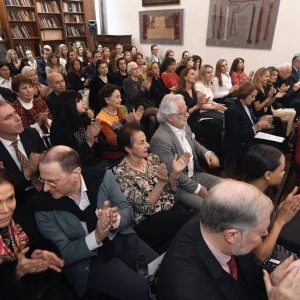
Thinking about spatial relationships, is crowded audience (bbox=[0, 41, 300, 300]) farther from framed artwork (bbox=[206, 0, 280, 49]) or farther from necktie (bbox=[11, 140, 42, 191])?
framed artwork (bbox=[206, 0, 280, 49])

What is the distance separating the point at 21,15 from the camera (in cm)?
745

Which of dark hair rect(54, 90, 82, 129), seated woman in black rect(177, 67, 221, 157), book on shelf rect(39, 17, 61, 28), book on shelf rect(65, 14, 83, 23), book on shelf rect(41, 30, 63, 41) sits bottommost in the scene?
seated woman in black rect(177, 67, 221, 157)

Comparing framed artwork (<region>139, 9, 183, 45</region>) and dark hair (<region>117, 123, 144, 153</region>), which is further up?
framed artwork (<region>139, 9, 183, 45</region>)

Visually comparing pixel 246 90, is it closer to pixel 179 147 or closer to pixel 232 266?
pixel 179 147

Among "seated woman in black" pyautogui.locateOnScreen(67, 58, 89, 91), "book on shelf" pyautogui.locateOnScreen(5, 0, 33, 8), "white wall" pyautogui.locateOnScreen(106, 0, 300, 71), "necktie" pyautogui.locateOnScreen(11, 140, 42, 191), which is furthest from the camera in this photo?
"book on shelf" pyautogui.locateOnScreen(5, 0, 33, 8)

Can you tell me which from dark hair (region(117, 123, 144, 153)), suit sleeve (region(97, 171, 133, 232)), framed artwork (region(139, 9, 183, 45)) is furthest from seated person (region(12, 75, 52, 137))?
framed artwork (region(139, 9, 183, 45))

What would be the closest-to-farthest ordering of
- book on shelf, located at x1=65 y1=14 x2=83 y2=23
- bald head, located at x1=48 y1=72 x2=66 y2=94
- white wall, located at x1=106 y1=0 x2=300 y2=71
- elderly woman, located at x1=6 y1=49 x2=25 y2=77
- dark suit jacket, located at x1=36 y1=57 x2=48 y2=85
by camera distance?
bald head, located at x1=48 y1=72 x2=66 y2=94 → white wall, located at x1=106 y1=0 x2=300 y2=71 → elderly woman, located at x1=6 y1=49 x2=25 y2=77 → dark suit jacket, located at x1=36 y1=57 x2=48 y2=85 → book on shelf, located at x1=65 y1=14 x2=83 y2=23

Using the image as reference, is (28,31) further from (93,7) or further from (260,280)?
(260,280)

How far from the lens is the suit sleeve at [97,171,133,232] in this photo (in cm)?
160

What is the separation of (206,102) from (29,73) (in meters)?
2.72

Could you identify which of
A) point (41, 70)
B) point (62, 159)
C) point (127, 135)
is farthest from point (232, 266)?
point (41, 70)

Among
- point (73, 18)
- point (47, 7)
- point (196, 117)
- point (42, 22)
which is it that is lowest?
point (196, 117)

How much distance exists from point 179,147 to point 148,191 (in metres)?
0.57

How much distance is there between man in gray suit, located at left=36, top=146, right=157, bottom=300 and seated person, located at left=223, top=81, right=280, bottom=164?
2019 mm
